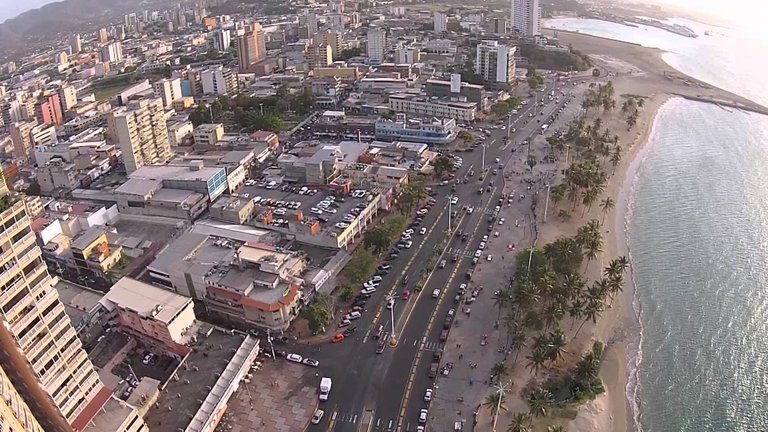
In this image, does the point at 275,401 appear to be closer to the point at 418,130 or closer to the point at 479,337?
the point at 479,337

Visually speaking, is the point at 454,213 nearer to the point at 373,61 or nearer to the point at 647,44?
the point at 373,61

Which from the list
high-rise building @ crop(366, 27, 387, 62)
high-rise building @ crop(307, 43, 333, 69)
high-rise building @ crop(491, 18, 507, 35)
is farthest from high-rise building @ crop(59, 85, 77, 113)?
high-rise building @ crop(491, 18, 507, 35)

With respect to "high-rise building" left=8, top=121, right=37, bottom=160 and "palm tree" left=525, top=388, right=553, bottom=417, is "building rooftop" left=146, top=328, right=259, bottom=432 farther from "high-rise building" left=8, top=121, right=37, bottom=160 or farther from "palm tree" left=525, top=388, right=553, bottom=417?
"high-rise building" left=8, top=121, right=37, bottom=160

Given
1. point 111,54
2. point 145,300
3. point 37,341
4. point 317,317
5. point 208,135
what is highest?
point 111,54

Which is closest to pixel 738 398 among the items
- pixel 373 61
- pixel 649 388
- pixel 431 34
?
pixel 649 388

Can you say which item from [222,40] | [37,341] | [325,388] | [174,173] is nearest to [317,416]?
[325,388]

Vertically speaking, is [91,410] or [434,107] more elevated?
[434,107]

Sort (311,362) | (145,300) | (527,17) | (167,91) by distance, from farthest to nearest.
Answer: (527,17), (167,91), (145,300), (311,362)
